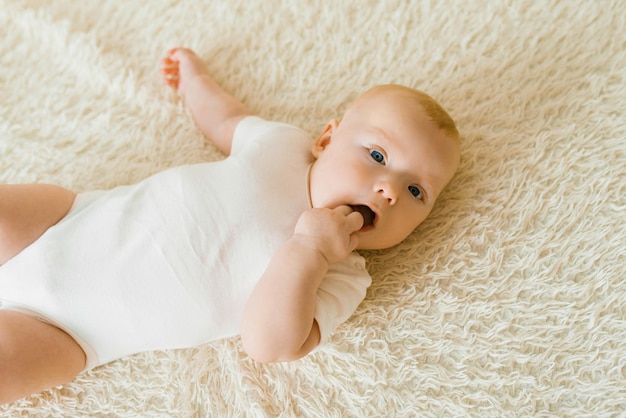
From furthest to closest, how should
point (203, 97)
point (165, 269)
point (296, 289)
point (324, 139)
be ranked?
point (203, 97), point (324, 139), point (165, 269), point (296, 289)

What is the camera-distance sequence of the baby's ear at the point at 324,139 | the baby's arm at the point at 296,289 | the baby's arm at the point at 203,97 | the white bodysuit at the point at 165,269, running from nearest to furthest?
the baby's arm at the point at 296,289 < the white bodysuit at the point at 165,269 < the baby's ear at the point at 324,139 < the baby's arm at the point at 203,97

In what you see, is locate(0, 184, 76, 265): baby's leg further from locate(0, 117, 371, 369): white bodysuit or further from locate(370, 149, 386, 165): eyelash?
locate(370, 149, 386, 165): eyelash

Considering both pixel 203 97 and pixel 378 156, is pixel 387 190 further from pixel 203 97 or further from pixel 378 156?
pixel 203 97

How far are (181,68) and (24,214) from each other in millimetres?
551

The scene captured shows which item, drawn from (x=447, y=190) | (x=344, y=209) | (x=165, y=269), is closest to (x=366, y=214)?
(x=344, y=209)

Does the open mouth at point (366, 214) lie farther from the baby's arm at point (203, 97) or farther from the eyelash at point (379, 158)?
the baby's arm at point (203, 97)

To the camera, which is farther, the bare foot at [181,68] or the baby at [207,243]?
the bare foot at [181,68]

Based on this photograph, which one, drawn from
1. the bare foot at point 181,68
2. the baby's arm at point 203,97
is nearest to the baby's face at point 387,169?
the baby's arm at point 203,97

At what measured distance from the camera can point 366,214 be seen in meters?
1.18

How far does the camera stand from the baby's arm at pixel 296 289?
105 centimetres

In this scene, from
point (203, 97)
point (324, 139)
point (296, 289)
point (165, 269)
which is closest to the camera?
point (296, 289)

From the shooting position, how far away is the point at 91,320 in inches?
45.3

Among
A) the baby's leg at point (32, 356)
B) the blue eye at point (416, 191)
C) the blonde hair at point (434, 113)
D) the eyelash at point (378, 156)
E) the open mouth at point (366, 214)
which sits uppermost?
the blonde hair at point (434, 113)

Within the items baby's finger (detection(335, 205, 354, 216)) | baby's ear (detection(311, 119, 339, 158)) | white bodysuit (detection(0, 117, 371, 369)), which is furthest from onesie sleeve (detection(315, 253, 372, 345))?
baby's ear (detection(311, 119, 339, 158))
